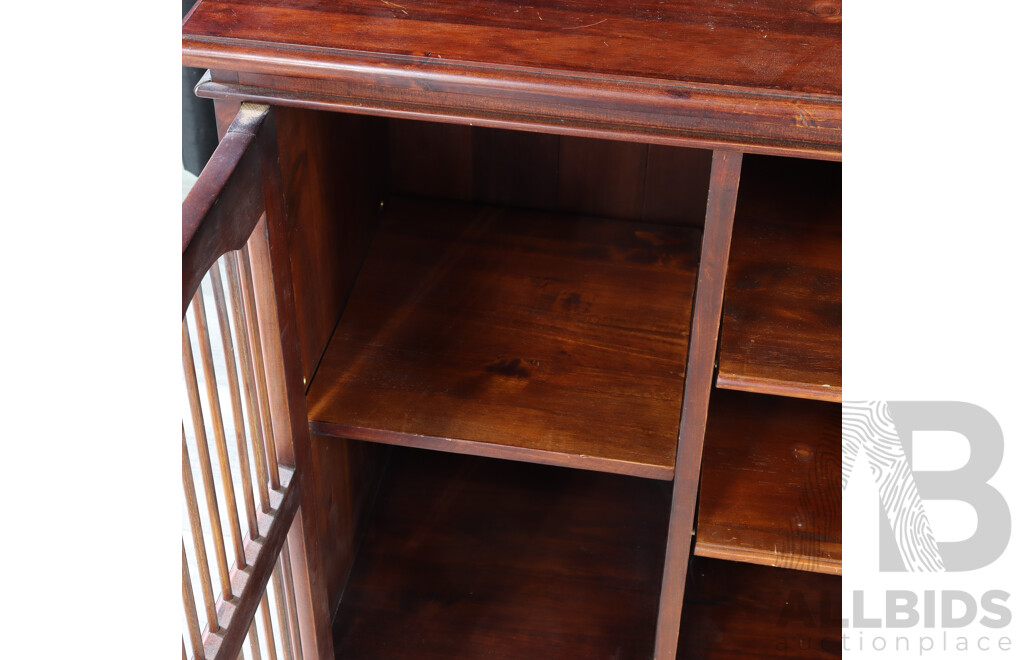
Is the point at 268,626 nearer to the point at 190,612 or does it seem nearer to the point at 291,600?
the point at 291,600

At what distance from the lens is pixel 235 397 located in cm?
77

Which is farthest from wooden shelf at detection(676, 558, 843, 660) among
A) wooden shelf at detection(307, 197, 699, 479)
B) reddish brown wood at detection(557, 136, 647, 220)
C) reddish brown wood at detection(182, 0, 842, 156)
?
reddish brown wood at detection(182, 0, 842, 156)

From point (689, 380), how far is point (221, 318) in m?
0.37

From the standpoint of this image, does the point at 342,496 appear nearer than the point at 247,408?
No

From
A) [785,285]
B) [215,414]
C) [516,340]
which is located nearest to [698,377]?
[785,285]

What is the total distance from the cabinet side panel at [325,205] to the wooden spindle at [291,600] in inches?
6.6

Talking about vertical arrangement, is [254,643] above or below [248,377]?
below

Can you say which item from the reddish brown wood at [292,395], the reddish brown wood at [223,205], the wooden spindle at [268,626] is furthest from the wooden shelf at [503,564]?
the reddish brown wood at [223,205]

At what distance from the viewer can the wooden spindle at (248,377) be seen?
0.75 m

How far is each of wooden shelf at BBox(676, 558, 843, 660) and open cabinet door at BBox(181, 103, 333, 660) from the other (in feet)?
1.51

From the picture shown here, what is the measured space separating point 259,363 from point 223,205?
0.56ft

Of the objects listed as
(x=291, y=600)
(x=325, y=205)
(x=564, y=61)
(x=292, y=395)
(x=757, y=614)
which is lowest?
(x=757, y=614)

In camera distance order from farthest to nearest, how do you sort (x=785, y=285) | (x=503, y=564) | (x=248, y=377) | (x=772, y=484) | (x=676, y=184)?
1. (x=503, y=564)
2. (x=676, y=184)
3. (x=772, y=484)
4. (x=785, y=285)
5. (x=248, y=377)

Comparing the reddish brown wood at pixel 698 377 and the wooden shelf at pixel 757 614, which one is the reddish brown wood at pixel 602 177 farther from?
the wooden shelf at pixel 757 614
